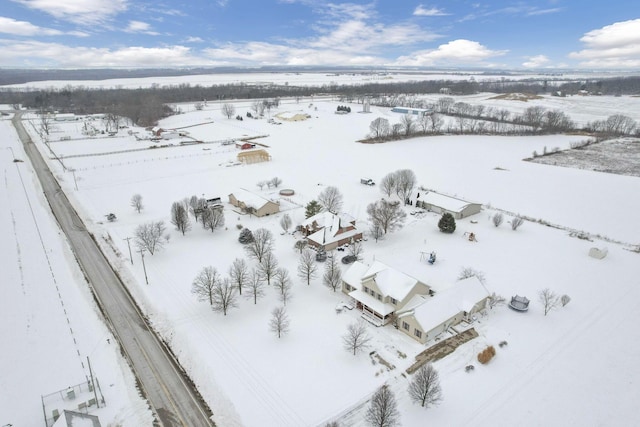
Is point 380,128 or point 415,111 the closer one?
point 380,128

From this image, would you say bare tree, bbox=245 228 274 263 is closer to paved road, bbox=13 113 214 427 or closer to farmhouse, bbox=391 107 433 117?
paved road, bbox=13 113 214 427

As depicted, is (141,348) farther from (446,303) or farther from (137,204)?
(137,204)

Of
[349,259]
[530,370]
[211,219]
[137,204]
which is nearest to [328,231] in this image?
[349,259]

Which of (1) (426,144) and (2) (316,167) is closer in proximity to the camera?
(2) (316,167)

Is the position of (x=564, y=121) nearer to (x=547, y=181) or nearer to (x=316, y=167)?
(x=547, y=181)

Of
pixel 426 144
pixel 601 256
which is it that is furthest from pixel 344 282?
pixel 426 144

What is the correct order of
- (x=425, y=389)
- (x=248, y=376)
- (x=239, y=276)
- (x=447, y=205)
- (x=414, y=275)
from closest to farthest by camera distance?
(x=425, y=389) < (x=248, y=376) < (x=239, y=276) < (x=414, y=275) < (x=447, y=205)
